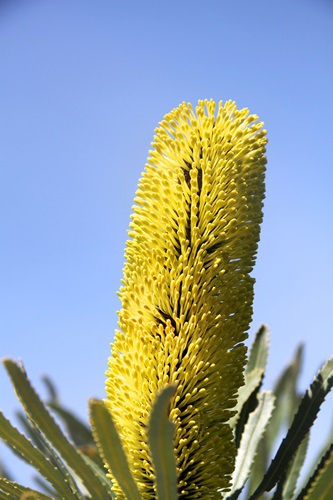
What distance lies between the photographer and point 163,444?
1.51 meters

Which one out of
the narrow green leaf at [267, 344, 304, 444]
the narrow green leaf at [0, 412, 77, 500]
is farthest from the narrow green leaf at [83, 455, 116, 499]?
the narrow green leaf at [267, 344, 304, 444]

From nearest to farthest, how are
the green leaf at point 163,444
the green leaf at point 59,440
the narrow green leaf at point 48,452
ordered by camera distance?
1. the green leaf at point 163,444
2. the green leaf at point 59,440
3. the narrow green leaf at point 48,452

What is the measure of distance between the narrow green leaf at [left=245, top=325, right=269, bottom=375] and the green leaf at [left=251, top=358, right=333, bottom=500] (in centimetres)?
37

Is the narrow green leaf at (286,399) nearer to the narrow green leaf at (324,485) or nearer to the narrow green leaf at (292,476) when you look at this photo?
the narrow green leaf at (292,476)

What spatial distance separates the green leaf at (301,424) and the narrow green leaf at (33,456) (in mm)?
674

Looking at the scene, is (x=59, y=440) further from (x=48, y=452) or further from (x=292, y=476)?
(x=292, y=476)

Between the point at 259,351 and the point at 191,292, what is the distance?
0.63 m

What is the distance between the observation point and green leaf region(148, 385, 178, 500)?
1.42 m

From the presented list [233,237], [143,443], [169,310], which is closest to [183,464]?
[143,443]

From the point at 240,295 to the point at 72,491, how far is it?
807 millimetres

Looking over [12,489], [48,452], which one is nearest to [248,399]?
[48,452]

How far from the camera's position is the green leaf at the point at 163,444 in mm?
1421

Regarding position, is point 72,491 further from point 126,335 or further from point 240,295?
point 240,295

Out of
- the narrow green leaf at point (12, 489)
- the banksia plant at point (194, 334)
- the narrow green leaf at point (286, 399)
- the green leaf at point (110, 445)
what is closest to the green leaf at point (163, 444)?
the green leaf at point (110, 445)
